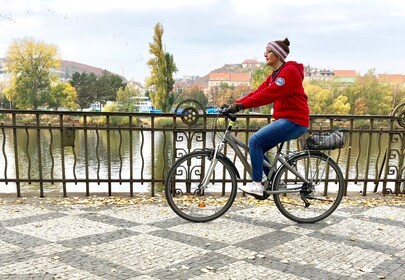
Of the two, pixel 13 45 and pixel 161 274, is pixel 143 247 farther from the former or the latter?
pixel 13 45

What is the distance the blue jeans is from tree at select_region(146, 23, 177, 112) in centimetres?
5344

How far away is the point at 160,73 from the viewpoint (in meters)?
58.2

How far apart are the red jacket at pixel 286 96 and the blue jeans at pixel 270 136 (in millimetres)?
69

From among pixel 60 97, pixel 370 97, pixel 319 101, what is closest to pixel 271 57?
pixel 319 101

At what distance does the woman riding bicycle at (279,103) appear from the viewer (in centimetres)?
373

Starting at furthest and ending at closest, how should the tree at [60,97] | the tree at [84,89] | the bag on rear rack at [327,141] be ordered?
the tree at [84,89]
the tree at [60,97]
the bag on rear rack at [327,141]

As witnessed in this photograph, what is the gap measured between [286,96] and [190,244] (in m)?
1.71

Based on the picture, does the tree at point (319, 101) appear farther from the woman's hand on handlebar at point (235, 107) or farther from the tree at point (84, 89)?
the woman's hand on handlebar at point (235, 107)

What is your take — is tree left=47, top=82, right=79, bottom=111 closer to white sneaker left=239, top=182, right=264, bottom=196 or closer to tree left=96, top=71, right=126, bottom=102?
tree left=96, top=71, right=126, bottom=102

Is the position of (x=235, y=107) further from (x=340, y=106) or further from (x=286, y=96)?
(x=340, y=106)

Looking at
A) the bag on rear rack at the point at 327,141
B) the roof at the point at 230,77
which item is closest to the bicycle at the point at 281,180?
the bag on rear rack at the point at 327,141

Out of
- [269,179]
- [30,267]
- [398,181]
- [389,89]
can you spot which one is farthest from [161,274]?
[389,89]

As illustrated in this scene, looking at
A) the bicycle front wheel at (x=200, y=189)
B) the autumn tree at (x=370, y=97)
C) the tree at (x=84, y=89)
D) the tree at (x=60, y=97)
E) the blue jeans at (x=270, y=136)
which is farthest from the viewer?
the tree at (x=84, y=89)

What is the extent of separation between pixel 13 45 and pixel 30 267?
5468cm
